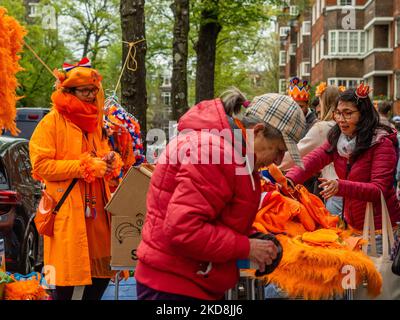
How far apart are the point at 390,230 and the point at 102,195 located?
6.62 feet

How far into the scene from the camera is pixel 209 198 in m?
2.95

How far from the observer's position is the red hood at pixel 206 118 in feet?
9.99

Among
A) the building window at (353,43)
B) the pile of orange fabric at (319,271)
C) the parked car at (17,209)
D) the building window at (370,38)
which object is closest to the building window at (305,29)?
the building window at (353,43)

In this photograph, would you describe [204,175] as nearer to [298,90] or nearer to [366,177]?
[366,177]

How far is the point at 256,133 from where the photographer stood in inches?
126

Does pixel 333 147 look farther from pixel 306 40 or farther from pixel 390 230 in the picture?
pixel 306 40

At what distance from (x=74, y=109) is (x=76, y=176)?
19.1 inches

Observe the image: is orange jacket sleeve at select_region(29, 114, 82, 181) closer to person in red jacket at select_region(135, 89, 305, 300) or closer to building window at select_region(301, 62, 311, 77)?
person in red jacket at select_region(135, 89, 305, 300)

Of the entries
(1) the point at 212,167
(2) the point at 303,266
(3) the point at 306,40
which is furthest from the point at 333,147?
(3) the point at 306,40

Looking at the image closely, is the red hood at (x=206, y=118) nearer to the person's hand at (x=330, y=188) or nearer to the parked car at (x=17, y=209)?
the person's hand at (x=330, y=188)

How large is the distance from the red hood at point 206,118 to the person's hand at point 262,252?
529 millimetres

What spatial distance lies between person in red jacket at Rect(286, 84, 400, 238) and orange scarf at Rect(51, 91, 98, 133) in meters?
1.47

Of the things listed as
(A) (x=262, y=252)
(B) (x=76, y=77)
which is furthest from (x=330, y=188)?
(B) (x=76, y=77)

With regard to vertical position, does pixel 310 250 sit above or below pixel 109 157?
below
